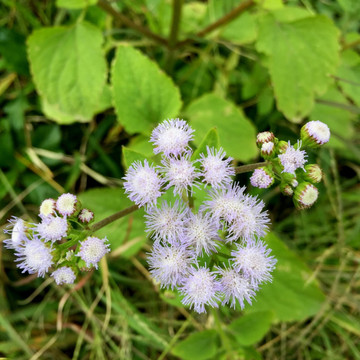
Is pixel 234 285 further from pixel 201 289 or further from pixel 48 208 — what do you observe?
pixel 48 208

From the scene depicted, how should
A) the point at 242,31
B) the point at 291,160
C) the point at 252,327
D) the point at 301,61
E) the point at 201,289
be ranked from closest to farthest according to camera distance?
1. the point at 201,289
2. the point at 291,160
3. the point at 252,327
4. the point at 301,61
5. the point at 242,31

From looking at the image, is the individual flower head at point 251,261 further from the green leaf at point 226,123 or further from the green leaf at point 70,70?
the green leaf at point 70,70

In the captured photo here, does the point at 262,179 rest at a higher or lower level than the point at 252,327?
higher

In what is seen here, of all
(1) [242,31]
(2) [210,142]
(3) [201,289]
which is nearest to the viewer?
(3) [201,289]

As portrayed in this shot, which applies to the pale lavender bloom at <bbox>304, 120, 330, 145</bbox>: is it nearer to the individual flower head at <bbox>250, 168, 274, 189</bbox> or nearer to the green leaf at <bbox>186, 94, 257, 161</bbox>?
the individual flower head at <bbox>250, 168, 274, 189</bbox>

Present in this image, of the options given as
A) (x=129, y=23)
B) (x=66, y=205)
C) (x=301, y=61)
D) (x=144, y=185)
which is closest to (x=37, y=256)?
(x=66, y=205)

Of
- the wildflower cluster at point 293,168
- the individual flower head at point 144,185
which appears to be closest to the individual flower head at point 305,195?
the wildflower cluster at point 293,168

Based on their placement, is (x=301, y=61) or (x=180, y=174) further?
(x=301, y=61)
